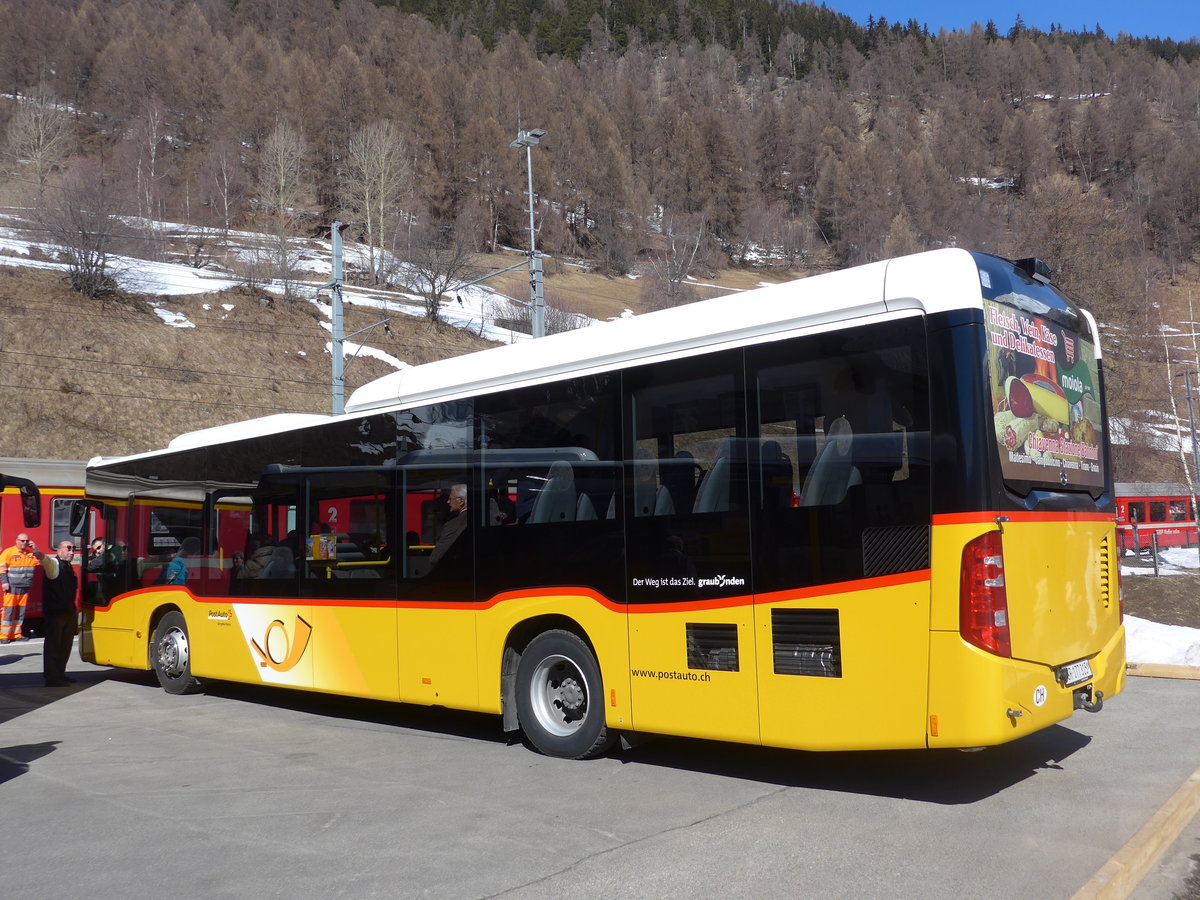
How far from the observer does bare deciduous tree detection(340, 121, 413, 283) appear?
72.7 metres

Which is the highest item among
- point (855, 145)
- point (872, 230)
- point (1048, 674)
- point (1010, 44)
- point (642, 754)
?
point (1010, 44)

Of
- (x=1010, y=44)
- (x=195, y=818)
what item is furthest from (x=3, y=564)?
(x=1010, y=44)

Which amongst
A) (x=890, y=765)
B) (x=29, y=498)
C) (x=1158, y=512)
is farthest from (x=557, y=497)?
(x=1158, y=512)

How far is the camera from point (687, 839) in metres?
5.73

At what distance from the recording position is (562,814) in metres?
6.37

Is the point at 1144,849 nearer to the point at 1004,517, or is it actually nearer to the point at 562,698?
the point at 1004,517

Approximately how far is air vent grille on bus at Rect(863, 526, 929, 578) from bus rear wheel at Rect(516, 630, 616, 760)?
2.46 m

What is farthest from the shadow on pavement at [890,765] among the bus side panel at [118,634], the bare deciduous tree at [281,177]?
the bare deciduous tree at [281,177]

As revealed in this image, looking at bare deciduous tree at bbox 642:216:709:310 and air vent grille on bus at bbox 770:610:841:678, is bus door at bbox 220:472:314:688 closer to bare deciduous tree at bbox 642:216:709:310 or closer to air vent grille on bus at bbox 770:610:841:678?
air vent grille on bus at bbox 770:610:841:678

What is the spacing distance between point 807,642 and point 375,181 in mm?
71985

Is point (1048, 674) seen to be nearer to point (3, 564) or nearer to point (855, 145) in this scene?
point (3, 564)

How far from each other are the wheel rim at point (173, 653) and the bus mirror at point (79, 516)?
7.92 feet

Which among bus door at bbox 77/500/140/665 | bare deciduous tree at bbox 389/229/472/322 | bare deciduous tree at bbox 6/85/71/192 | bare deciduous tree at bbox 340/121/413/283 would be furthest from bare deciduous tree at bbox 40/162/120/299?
bus door at bbox 77/500/140/665

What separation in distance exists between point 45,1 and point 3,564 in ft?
308
